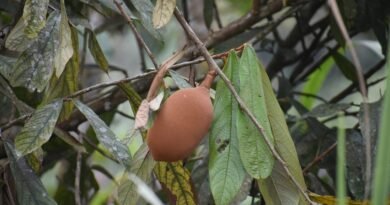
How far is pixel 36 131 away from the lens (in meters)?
0.95

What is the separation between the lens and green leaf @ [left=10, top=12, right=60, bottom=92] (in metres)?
0.99

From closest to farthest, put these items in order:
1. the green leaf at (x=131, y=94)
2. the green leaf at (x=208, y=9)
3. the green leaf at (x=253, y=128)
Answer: the green leaf at (x=253, y=128) → the green leaf at (x=131, y=94) → the green leaf at (x=208, y=9)

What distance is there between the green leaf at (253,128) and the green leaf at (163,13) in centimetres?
10

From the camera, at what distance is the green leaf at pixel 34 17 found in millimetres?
928

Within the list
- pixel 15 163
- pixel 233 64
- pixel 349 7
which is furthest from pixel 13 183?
pixel 349 7

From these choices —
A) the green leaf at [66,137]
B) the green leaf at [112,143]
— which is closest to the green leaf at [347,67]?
the green leaf at [66,137]

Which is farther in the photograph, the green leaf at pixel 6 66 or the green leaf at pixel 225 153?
the green leaf at pixel 6 66

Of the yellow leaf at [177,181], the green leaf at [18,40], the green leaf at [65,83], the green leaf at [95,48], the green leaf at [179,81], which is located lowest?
the yellow leaf at [177,181]

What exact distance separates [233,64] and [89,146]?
0.84m

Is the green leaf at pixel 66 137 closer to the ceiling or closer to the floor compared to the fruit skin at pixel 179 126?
closer to the floor

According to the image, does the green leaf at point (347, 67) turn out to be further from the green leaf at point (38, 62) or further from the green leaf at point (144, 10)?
the green leaf at point (38, 62)

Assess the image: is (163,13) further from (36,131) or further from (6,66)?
(6,66)

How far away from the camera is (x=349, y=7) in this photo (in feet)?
4.38

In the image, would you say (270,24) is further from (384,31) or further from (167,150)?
(167,150)
